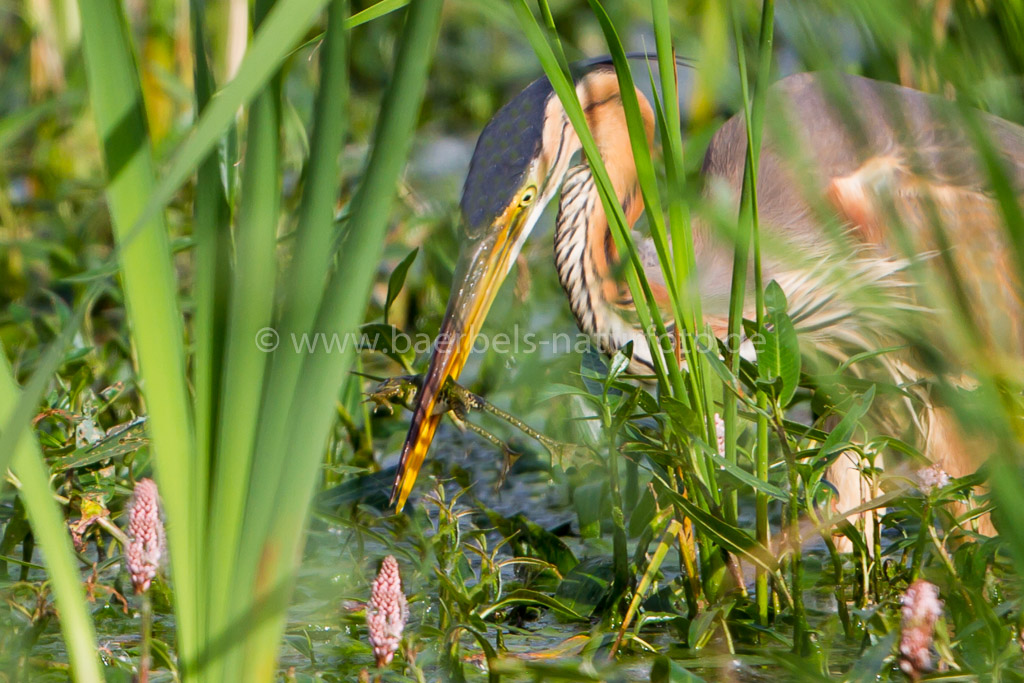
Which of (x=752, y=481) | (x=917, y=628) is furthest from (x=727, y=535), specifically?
(x=917, y=628)

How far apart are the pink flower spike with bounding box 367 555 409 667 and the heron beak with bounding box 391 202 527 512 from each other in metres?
0.72

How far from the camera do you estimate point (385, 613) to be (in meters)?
1.00

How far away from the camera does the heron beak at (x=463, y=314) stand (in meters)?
1.74

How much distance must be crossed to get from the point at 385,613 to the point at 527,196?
102 centimetres

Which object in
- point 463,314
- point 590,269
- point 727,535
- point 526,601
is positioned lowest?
point 526,601

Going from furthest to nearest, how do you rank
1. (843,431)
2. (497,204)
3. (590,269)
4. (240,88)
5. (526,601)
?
1. (590,269)
2. (497,204)
3. (526,601)
4. (843,431)
5. (240,88)

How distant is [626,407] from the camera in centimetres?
136

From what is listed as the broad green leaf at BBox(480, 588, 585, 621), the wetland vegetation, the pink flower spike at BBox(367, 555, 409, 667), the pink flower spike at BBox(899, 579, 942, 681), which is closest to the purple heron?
the wetland vegetation

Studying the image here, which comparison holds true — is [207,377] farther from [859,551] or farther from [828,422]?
[828,422]

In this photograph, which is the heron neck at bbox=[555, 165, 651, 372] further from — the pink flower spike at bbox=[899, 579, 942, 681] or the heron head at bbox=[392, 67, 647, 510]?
the pink flower spike at bbox=[899, 579, 942, 681]

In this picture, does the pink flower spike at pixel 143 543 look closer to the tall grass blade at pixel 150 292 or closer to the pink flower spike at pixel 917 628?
the tall grass blade at pixel 150 292

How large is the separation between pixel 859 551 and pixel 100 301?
2101 mm

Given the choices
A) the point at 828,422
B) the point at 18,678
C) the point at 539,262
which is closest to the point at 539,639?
the point at 18,678

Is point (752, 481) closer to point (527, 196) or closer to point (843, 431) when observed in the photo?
point (843, 431)
